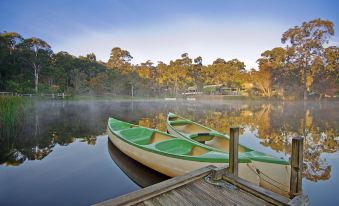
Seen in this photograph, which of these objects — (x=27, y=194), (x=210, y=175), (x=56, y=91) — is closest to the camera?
(x=210, y=175)

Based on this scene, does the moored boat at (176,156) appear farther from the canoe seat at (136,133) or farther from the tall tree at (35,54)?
the tall tree at (35,54)


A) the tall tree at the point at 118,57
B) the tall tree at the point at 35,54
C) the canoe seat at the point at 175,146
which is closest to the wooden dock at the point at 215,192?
the canoe seat at the point at 175,146

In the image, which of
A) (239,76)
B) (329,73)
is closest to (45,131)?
(239,76)

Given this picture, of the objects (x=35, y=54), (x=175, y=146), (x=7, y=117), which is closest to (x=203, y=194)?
(x=175, y=146)

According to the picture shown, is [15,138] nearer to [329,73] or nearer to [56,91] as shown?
[56,91]

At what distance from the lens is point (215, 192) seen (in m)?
2.84

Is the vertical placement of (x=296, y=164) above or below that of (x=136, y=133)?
above

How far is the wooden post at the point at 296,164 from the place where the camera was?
270 cm

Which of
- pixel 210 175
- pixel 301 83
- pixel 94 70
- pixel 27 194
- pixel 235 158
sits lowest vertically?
pixel 27 194

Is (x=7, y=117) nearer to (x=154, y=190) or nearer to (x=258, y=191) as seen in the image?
(x=154, y=190)

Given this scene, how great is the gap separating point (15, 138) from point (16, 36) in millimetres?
32952

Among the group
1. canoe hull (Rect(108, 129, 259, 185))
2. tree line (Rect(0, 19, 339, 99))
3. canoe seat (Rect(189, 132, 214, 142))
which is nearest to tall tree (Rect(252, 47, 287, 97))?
tree line (Rect(0, 19, 339, 99))

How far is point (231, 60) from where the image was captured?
53156 mm

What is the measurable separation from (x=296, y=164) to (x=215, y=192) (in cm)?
119
